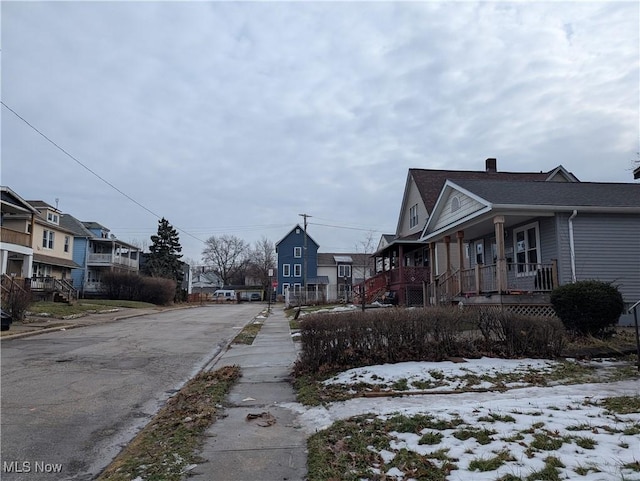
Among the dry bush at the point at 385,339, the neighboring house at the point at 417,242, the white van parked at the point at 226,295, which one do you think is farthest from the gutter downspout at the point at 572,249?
the white van parked at the point at 226,295

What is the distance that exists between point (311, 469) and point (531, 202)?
43.3 feet

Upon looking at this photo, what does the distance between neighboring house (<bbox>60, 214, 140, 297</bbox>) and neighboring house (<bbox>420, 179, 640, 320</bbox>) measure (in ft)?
135

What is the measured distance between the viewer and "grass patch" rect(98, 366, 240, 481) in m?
4.41

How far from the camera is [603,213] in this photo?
50.0 feet

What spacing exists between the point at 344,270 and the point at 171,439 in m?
64.9

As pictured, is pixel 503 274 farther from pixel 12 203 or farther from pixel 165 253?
pixel 165 253

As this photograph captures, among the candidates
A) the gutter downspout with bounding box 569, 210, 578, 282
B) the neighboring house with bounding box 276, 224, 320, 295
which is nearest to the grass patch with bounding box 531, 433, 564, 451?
the gutter downspout with bounding box 569, 210, 578, 282

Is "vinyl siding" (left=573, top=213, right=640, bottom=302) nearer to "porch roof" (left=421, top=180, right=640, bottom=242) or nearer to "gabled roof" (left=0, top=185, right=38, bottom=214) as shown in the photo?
"porch roof" (left=421, top=180, right=640, bottom=242)

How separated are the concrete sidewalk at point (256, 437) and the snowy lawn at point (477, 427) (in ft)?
0.80

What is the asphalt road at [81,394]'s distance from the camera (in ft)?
16.5

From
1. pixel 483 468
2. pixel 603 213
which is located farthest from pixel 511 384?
pixel 603 213

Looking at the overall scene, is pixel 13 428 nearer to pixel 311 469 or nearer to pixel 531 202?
pixel 311 469

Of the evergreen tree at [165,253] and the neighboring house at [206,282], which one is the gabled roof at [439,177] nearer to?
the evergreen tree at [165,253]

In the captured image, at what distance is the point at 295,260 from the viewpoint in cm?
6669
